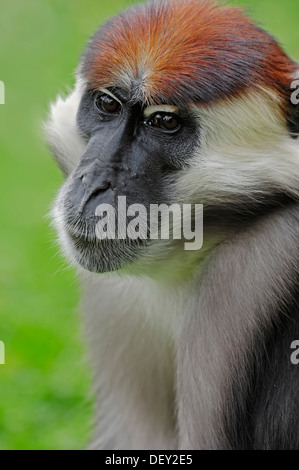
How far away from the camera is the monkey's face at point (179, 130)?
13.7 feet

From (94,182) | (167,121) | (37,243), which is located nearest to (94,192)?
(94,182)

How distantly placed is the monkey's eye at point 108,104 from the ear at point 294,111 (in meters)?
0.83

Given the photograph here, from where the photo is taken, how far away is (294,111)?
4320 mm

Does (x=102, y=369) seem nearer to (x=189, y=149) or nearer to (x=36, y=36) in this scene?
(x=189, y=149)

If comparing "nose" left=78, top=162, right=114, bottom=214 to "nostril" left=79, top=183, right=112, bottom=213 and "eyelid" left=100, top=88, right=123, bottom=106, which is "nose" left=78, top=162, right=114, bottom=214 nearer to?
"nostril" left=79, top=183, right=112, bottom=213

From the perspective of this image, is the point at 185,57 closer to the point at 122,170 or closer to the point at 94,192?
the point at 122,170

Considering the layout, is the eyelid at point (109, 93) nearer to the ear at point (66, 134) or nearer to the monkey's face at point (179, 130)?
the monkey's face at point (179, 130)

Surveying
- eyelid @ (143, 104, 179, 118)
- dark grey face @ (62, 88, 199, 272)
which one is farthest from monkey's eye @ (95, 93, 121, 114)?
eyelid @ (143, 104, 179, 118)

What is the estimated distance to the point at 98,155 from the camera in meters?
4.24

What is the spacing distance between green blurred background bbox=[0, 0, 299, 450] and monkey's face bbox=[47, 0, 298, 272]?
547 mm

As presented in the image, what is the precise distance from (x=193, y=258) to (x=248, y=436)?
92cm

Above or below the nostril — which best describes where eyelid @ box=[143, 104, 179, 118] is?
above

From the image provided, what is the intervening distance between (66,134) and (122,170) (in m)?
0.72

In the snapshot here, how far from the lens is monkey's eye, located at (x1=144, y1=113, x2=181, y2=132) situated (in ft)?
14.0
